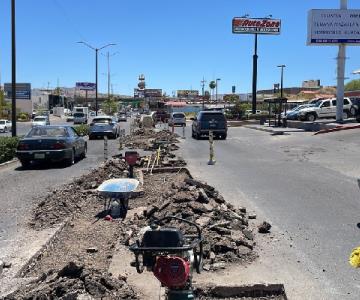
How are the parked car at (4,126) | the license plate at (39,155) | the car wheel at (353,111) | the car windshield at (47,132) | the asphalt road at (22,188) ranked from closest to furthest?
1. the asphalt road at (22,188)
2. the license plate at (39,155)
3. the car windshield at (47,132)
4. the car wheel at (353,111)
5. the parked car at (4,126)

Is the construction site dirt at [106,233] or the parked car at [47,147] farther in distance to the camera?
the parked car at [47,147]

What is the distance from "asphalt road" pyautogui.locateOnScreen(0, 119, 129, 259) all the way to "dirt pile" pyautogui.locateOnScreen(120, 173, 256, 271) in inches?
68.3

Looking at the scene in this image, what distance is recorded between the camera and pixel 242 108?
75.9 meters

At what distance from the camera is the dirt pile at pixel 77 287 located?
16.3 ft

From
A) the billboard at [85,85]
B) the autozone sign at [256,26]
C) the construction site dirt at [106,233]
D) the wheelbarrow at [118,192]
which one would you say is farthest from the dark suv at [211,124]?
the billboard at [85,85]

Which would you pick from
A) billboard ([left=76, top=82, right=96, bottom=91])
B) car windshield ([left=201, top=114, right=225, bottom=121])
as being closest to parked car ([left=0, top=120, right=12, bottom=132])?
car windshield ([left=201, top=114, right=225, bottom=121])

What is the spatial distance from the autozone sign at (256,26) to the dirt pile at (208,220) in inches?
2471

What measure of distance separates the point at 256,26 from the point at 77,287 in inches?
2810

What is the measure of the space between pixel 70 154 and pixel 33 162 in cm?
127

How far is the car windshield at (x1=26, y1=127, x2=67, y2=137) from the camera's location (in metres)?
19.8

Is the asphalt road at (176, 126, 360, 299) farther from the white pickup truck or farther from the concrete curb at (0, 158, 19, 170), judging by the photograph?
the white pickup truck

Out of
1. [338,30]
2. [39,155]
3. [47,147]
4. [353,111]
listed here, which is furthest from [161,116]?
[39,155]

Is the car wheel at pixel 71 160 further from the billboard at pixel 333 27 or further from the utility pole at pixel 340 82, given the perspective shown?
the billboard at pixel 333 27

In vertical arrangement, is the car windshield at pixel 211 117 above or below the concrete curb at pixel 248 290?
above
